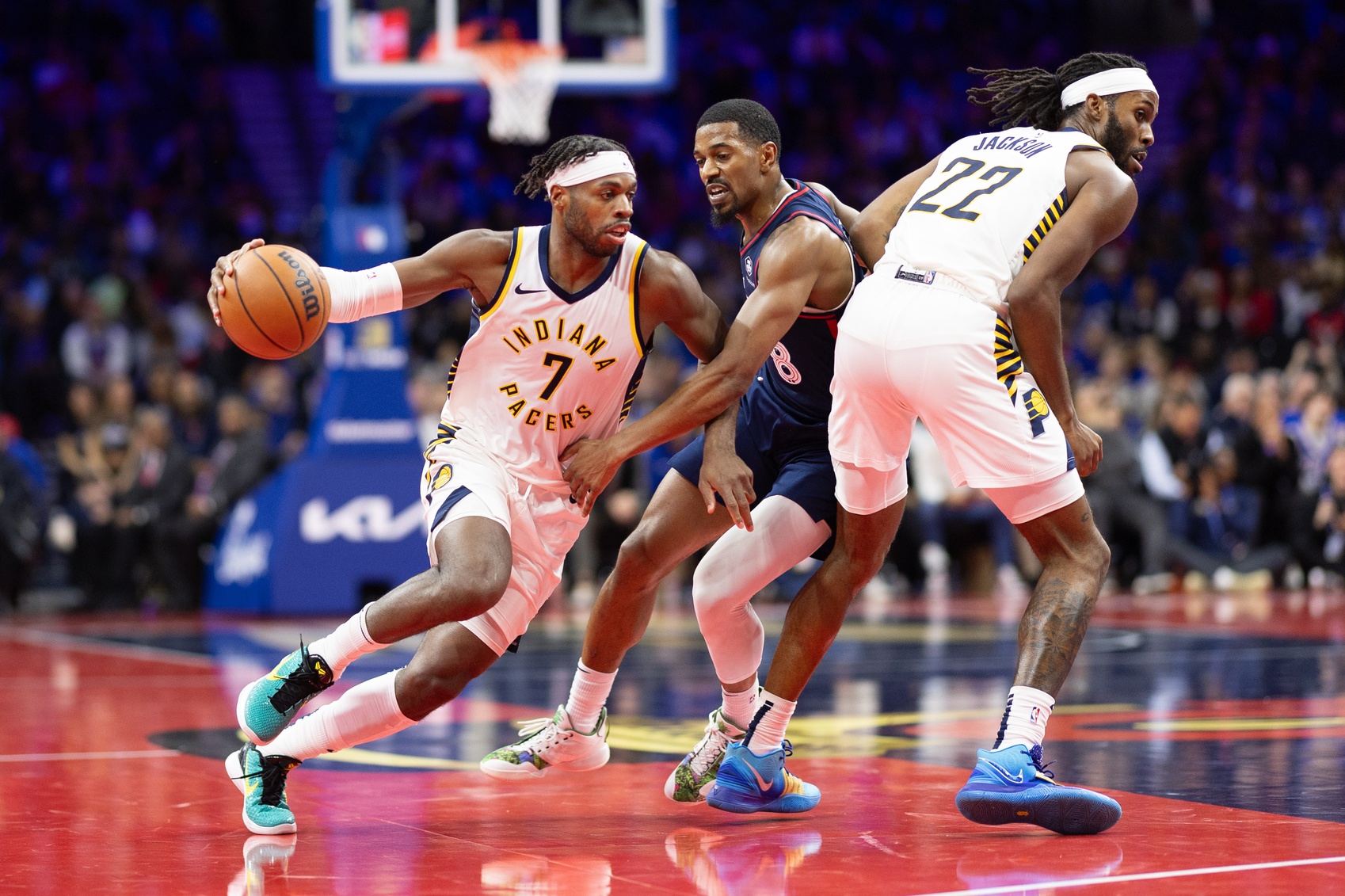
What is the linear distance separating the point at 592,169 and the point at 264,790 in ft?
6.43

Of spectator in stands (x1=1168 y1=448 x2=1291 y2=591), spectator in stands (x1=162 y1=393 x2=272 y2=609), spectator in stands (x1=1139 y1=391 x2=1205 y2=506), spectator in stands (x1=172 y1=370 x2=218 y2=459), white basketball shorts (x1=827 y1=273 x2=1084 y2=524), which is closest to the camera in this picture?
white basketball shorts (x1=827 y1=273 x2=1084 y2=524)

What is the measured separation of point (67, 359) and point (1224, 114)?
14563mm

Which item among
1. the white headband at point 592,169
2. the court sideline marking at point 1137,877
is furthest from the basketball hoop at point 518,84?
the court sideline marking at point 1137,877

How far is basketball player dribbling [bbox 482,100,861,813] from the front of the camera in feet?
15.4

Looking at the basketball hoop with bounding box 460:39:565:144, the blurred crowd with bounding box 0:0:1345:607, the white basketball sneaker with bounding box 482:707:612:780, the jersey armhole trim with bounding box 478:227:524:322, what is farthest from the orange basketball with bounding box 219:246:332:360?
the blurred crowd with bounding box 0:0:1345:607

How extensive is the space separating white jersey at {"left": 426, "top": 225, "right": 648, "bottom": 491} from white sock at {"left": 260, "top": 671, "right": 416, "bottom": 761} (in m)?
0.77

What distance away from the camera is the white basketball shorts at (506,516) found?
459 cm

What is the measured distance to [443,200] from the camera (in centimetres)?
2070

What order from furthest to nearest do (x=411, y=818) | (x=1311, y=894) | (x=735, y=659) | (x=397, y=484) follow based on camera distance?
(x=397, y=484) < (x=735, y=659) < (x=411, y=818) < (x=1311, y=894)

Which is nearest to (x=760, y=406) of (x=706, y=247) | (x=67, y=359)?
(x=67, y=359)

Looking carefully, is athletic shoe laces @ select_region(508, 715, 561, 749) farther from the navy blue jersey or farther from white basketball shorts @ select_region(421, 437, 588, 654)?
the navy blue jersey

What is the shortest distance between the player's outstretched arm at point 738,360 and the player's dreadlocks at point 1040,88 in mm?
748

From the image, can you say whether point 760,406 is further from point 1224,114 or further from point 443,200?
point 1224,114

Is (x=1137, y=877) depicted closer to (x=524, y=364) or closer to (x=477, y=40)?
(x=524, y=364)
